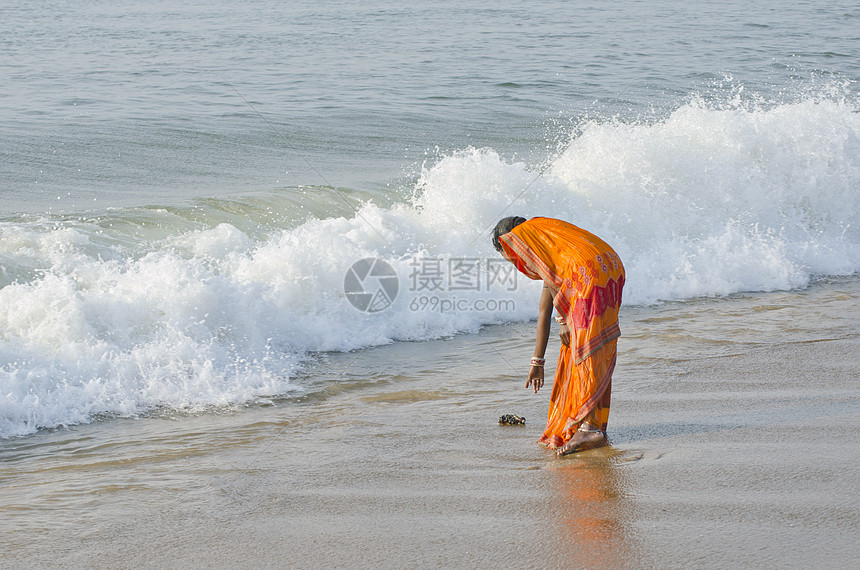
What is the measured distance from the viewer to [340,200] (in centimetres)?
970

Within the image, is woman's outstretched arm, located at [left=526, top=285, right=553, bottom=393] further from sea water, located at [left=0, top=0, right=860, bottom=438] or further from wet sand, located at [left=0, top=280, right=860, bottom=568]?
sea water, located at [left=0, top=0, right=860, bottom=438]

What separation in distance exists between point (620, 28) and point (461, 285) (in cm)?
1798

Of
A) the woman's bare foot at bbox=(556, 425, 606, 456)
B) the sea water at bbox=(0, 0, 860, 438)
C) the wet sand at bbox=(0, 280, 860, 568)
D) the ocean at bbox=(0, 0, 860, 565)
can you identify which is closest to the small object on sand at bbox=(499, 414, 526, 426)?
the wet sand at bbox=(0, 280, 860, 568)

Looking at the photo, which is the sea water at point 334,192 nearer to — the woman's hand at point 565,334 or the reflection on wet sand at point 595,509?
the woman's hand at point 565,334

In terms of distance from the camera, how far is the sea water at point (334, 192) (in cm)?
600

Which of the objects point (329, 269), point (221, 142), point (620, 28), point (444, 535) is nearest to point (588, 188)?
point (329, 269)

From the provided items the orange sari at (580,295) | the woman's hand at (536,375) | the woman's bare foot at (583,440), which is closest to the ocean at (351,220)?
the woman's bare foot at (583,440)

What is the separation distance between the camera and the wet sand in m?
3.01

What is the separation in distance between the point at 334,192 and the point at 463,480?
Result: 22.0ft

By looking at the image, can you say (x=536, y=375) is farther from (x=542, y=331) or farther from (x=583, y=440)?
(x=583, y=440)

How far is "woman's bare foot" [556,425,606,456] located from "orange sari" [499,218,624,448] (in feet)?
0.12

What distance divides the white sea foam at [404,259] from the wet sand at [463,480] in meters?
0.72

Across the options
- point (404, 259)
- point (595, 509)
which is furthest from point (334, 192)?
point (595, 509)

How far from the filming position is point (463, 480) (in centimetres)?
369
